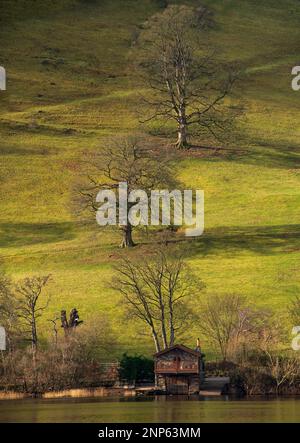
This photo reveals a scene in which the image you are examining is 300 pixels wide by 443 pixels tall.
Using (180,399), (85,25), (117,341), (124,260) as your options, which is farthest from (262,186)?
(85,25)

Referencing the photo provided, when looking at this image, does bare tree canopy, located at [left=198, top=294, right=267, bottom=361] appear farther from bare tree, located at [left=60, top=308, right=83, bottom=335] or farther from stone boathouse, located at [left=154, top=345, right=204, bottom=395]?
bare tree, located at [left=60, top=308, right=83, bottom=335]

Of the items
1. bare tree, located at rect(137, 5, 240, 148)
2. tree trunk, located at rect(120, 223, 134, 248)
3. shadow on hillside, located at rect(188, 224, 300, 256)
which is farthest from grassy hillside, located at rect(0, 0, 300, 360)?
bare tree, located at rect(137, 5, 240, 148)

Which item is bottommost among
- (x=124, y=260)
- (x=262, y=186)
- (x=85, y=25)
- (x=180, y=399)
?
(x=180, y=399)

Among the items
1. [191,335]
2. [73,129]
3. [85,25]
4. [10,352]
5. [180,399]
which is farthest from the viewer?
[85,25]

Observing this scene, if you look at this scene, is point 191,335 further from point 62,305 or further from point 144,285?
point 62,305

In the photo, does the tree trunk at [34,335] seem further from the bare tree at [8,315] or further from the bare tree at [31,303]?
the bare tree at [8,315]

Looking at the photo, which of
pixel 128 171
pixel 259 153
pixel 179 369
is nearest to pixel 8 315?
pixel 179 369

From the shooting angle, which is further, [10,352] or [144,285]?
[144,285]

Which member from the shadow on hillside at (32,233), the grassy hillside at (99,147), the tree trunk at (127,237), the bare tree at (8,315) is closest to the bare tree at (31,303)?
the bare tree at (8,315)
